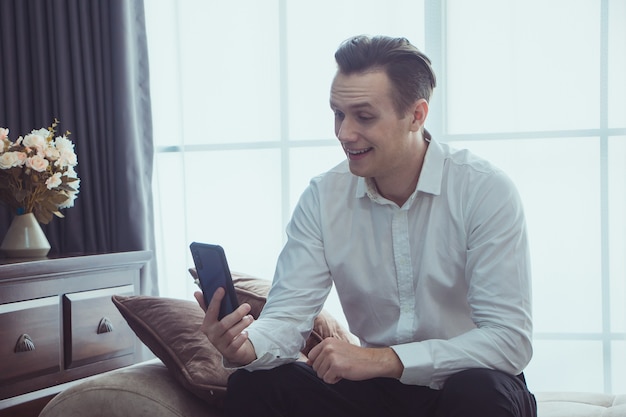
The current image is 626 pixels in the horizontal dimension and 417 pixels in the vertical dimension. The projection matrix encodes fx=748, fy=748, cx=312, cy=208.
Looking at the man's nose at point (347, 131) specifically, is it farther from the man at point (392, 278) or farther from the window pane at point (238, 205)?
the window pane at point (238, 205)

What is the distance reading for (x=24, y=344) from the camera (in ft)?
7.43

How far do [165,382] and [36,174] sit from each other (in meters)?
1.22

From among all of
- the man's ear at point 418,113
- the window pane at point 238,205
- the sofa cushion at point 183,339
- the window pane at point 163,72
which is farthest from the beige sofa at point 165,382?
the window pane at point 163,72

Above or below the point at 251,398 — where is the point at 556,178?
above

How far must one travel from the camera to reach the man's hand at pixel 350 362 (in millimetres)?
1428

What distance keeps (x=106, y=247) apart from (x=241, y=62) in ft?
3.21

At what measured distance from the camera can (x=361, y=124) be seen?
1.72m

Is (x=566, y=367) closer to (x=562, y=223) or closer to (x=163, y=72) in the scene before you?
(x=562, y=223)

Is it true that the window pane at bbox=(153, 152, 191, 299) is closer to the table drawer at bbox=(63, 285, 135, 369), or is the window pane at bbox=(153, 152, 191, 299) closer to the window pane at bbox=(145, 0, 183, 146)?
the window pane at bbox=(145, 0, 183, 146)


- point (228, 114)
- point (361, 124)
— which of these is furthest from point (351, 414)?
point (228, 114)

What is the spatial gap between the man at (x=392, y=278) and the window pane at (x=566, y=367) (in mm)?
1176

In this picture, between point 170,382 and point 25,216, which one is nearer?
point 170,382

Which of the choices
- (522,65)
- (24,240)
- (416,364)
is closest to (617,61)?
(522,65)

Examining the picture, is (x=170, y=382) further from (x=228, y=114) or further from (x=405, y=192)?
(x=228, y=114)
